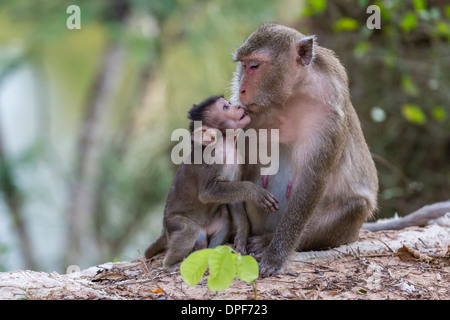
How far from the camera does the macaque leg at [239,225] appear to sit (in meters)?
4.02

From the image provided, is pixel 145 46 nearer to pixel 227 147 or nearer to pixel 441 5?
pixel 441 5

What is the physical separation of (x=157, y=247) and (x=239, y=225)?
715 millimetres

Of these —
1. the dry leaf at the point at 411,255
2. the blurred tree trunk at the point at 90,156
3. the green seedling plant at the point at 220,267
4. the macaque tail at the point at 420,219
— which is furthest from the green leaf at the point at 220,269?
the blurred tree trunk at the point at 90,156

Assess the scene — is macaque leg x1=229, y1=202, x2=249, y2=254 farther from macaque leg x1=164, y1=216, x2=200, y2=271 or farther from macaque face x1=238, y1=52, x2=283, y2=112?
macaque face x1=238, y1=52, x2=283, y2=112

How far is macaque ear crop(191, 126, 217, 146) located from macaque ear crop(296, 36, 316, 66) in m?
0.75

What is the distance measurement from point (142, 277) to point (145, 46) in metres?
6.84

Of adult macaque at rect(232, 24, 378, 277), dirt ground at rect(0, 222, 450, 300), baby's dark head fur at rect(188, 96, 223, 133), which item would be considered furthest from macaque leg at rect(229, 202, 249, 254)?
baby's dark head fur at rect(188, 96, 223, 133)

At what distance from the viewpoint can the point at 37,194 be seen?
38.1ft

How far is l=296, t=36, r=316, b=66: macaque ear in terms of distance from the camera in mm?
3795

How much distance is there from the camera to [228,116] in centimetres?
386

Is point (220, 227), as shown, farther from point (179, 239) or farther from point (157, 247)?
point (157, 247)

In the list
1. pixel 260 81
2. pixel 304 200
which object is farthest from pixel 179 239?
pixel 260 81

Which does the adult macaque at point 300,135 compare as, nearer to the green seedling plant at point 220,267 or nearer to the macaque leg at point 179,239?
the macaque leg at point 179,239

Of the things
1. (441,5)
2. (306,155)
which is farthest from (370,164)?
(441,5)
